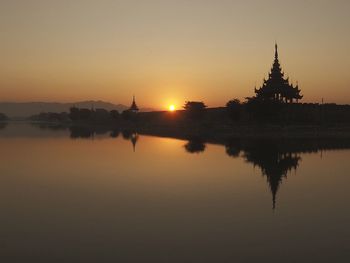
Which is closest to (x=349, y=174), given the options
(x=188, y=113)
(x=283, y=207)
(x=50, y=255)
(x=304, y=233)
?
(x=283, y=207)

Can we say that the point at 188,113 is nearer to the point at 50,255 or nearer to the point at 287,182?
the point at 287,182

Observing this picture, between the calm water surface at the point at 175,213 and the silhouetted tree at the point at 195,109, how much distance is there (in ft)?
195

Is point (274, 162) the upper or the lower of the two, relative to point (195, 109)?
lower

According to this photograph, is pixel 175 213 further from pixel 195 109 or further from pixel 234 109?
pixel 195 109

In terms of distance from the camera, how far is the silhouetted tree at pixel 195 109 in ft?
280

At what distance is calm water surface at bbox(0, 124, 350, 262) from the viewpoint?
10078mm

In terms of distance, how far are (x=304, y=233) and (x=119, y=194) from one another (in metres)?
8.05

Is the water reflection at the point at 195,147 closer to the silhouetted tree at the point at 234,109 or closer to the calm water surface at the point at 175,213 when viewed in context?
the calm water surface at the point at 175,213

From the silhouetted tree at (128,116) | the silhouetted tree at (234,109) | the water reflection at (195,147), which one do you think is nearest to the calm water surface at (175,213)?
the water reflection at (195,147)

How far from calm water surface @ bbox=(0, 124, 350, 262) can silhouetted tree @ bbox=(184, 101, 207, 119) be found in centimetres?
5939

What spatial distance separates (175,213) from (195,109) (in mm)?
72096

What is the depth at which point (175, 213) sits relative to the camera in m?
13.8

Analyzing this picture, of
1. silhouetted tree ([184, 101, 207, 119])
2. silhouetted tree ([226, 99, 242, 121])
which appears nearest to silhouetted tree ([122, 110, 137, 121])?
silhouetted tree ([184, 101, 207, 119])

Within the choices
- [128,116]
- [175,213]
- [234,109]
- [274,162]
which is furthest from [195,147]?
[128,116]
